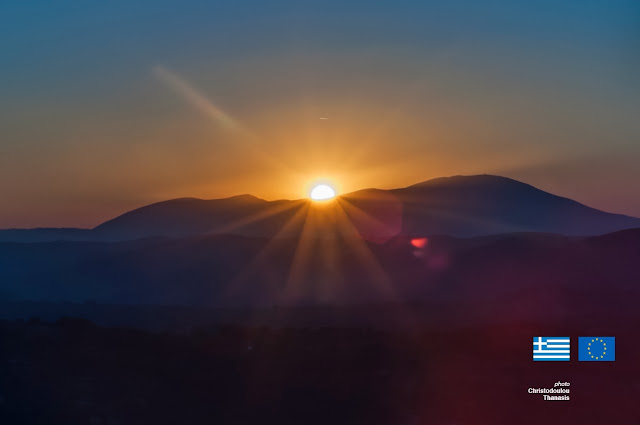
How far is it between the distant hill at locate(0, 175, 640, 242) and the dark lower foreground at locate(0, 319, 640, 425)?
97.2 m

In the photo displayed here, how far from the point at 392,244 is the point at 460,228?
222 feet

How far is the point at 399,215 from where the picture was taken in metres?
151

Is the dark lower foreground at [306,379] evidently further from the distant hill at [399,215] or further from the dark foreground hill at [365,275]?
the distant hill at [399,215]

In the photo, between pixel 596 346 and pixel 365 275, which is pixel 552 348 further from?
pixel 365 275

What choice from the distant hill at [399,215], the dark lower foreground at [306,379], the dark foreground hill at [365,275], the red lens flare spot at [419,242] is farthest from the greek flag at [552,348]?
the distant hill at [399,215]

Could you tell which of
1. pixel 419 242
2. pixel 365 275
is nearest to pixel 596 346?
pixel 365 275

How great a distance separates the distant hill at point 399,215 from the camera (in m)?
146

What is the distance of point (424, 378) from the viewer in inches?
894

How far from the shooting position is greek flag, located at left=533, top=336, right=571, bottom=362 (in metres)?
16.4

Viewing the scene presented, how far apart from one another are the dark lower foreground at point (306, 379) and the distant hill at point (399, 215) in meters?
97.2

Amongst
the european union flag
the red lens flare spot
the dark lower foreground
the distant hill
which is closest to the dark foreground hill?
the red lens flare spot

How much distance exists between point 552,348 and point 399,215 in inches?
5308

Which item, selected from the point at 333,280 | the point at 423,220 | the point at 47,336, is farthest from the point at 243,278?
the point at 423,220

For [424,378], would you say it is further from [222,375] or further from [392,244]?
[392,244]
